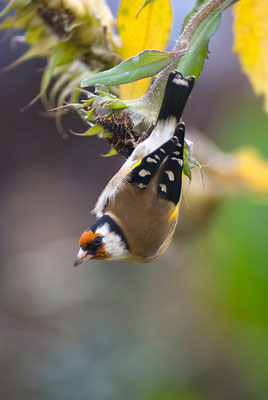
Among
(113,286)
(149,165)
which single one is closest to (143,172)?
(149,165)

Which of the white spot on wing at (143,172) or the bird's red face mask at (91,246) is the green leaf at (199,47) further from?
the bird's red face mask at (91,246)

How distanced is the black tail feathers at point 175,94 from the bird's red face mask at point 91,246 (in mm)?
325

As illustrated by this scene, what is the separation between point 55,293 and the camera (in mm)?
2152

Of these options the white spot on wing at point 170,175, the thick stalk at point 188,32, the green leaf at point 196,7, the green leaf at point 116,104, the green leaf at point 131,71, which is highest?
the green leaf at point 196,7

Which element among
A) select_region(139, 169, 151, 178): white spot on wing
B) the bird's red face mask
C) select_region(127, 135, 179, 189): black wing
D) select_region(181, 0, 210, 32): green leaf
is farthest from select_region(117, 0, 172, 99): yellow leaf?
the bird's red face mask

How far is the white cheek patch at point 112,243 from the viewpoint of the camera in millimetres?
884

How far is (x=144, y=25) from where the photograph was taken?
0.57m

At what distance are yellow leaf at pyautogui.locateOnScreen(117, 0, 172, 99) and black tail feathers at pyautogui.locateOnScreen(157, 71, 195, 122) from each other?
0.18 feet

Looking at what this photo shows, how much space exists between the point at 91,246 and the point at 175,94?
408 millimetres

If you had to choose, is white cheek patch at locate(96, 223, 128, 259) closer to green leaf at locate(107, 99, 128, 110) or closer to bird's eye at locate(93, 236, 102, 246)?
bird's eye at locate(93, 236, 102, 246)

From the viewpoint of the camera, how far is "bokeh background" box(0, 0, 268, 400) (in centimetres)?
155

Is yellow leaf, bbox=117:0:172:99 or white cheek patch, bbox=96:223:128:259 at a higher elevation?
yellow leaf, bbox=117:0:172:99

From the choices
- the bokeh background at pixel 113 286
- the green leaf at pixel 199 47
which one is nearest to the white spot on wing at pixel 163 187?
the green leaf at pixel 199 47

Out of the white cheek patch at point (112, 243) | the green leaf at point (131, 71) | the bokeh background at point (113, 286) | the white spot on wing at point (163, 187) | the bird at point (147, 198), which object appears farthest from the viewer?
the bokeh background at point (113, 286)
